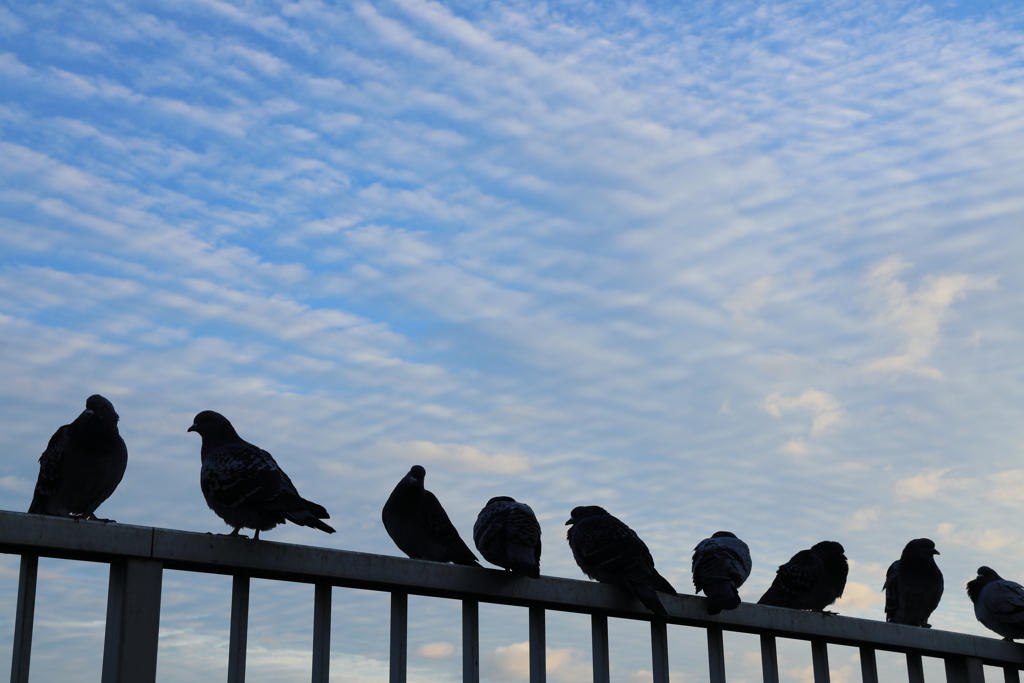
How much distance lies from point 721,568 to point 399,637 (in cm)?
318

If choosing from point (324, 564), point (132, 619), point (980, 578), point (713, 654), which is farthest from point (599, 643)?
point (980, 578)

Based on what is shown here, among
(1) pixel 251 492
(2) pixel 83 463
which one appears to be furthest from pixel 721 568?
(2) pixel 83 463

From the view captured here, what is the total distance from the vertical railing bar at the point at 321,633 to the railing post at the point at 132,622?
2.87 feet

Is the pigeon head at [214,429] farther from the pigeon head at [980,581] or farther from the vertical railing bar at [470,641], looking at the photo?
the pigeon head at [980,581]

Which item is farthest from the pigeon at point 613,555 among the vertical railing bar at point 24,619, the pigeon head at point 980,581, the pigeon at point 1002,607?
the pigeon head at point 980,581

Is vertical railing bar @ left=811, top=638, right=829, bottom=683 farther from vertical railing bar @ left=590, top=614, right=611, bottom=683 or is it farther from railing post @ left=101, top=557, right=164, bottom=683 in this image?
railing post @ left=101, top=557, right=164, bottom=683

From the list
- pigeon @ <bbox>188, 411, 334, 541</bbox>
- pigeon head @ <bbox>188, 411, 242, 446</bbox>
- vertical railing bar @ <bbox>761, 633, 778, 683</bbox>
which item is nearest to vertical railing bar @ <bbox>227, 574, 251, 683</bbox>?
pigeon @ <bbox>188, 411, 334, 541</bbox>

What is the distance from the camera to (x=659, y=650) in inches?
262

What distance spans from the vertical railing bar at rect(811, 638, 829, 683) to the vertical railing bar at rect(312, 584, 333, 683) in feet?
13.1

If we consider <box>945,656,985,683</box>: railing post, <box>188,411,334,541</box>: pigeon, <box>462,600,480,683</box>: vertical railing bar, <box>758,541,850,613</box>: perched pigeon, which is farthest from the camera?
<box>758,541,850,613</box>: perched pigeon

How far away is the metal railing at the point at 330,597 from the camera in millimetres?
4590

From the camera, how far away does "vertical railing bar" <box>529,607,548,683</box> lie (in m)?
6.05

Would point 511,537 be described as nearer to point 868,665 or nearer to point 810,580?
point 868,665

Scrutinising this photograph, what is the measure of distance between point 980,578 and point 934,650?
18.6 feet
